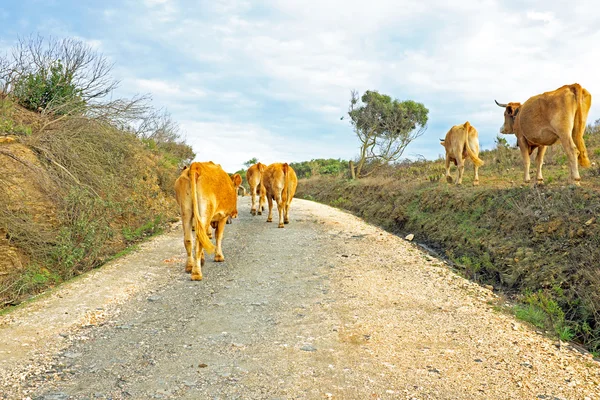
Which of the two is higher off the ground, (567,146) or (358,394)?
(567,146)

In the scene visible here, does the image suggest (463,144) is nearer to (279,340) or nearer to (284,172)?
(284,172)

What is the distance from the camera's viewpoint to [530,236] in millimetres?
7875

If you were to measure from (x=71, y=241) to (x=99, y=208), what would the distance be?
1.26m

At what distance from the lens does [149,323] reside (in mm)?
5359

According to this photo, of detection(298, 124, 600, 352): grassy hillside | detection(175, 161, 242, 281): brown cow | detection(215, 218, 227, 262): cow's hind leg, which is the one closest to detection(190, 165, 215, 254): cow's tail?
detection(175, 161, 242, 281): brown cow

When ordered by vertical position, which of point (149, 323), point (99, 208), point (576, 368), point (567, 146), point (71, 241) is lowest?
point (576, 368)

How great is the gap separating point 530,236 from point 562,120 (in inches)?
111

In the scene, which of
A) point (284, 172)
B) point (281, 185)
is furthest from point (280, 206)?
point (284, 172)

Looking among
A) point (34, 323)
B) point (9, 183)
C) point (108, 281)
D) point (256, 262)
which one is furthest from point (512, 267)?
point (9, 183)

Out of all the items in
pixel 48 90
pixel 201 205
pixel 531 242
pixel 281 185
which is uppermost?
pixel 48 90

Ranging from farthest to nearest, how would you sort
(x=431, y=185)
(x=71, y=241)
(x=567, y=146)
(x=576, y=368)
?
(x=431, y=185)
(x=567, y=146)
(x=71, y=241)
(x=576, y=368)

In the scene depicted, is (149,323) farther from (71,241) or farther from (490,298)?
(490,298)

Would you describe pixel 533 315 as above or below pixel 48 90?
below

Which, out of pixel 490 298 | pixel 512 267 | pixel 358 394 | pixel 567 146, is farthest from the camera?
pixel 567 146
